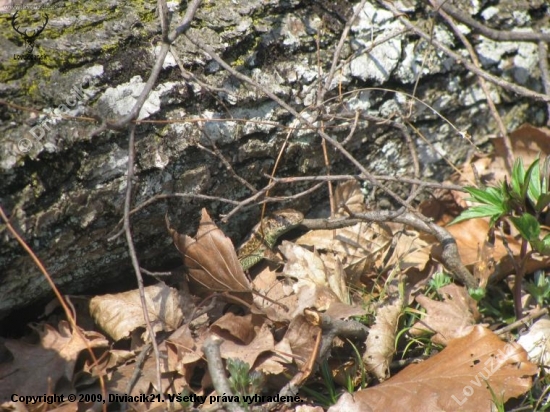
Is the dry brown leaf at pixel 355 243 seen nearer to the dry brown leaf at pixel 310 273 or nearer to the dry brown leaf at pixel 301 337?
the dry brown leaf at pixel 310 273

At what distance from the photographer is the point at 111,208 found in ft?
A: 7.20

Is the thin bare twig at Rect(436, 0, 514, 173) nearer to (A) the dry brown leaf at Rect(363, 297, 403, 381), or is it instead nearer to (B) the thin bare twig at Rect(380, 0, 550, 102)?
(B) the thin bare twig at Rect(380, 0, 550, 102)

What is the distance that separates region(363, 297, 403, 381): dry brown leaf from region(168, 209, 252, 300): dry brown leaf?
541 millimetres

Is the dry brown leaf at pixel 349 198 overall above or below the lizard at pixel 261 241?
above

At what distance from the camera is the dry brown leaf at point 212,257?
2.36 meters

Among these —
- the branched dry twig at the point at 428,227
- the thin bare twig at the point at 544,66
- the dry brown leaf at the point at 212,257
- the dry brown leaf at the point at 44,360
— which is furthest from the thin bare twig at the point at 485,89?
the dry brown leaf at the point at 44,360

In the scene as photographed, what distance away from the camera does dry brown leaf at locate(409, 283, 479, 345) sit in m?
2.33

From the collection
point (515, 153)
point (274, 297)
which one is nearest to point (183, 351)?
point (274, 297)

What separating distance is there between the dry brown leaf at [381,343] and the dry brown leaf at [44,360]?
1.05 metres

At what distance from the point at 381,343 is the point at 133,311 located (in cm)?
101

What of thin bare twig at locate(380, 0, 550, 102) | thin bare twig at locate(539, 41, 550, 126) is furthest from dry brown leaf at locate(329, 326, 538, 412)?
thin bare twig at locate(539, 41, 550, 126)

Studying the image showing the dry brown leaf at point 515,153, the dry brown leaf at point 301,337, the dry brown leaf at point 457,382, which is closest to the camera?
the dry brown leaf at point 457,382

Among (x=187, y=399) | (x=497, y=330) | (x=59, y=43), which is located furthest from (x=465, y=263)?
(x=59, y=43)

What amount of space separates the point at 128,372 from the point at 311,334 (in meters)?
0.73
